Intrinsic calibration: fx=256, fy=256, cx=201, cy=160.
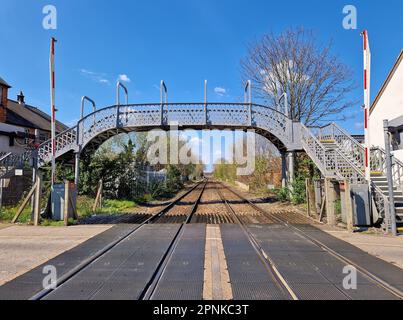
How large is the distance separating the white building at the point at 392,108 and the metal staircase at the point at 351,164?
2.23 metres

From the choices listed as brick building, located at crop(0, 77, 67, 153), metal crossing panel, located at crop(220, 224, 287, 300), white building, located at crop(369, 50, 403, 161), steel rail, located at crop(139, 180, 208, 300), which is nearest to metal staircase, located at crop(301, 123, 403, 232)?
white building, located at crop(369, 50, 403, 161)

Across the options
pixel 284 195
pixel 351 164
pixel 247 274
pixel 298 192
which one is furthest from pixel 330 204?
pixel 284 195

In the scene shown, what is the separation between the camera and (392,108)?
14.1 meters

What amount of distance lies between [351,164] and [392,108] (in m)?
7.03

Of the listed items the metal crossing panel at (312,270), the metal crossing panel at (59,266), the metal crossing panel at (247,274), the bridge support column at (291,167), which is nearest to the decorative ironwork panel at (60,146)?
the metal crossing panel at (59,266)

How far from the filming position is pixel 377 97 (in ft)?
51.1

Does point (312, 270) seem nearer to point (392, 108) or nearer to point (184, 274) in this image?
point (184, 274)

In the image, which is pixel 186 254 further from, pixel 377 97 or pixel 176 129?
pixel 377 97

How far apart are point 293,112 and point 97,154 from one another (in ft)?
45.9

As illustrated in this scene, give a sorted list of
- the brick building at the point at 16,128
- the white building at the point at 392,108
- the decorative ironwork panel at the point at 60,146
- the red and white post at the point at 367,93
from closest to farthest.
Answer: the red and white post at the point at 367,93, the white building at the point at 392,108, the decorative ironwork panel at the point at 60,146, the brick building at the point at 16,128

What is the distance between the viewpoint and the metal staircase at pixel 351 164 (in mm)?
8453

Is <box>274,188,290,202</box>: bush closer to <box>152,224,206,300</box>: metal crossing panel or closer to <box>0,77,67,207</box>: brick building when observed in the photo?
<box>152,224,206,300</box>: metal crossing panel

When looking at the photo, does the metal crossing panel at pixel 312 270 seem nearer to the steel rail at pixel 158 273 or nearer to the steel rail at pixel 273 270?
the steel rail at pixel 273 270
